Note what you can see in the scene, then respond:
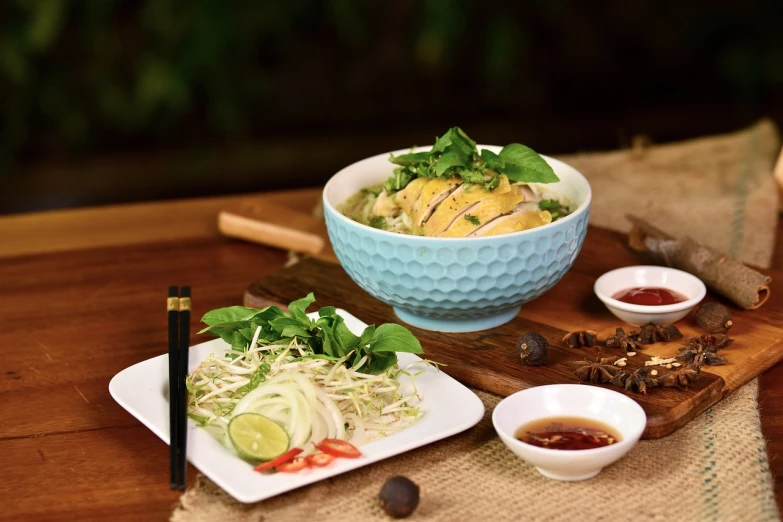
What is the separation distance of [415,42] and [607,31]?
1.25 m

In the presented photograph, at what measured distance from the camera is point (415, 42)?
5.83m

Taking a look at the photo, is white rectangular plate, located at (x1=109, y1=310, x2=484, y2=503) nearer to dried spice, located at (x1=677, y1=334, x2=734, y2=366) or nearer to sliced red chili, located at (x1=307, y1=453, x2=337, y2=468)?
sliced red chili, located at (x1=307, y1=453, x2=337, y2=468)

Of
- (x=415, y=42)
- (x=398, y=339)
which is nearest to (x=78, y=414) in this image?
(x=398, y=339)

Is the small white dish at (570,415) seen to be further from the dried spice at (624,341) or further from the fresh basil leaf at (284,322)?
the fresh basil leaf at (284,322)

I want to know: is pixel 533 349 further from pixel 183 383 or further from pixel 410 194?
→ pixel 183 383

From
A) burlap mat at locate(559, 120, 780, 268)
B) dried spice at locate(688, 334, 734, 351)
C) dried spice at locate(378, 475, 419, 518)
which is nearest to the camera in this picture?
dried spice at locate(378, 475, 419, 518)

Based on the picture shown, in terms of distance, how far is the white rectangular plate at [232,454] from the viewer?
158cm

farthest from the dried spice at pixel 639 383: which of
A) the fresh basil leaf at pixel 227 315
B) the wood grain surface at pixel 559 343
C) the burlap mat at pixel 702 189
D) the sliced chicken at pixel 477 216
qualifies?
the burlap mat at pixel 702 189

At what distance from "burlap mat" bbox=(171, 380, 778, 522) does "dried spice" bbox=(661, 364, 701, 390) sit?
0.10 m

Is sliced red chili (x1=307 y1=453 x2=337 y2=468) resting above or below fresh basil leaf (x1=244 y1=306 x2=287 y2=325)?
below

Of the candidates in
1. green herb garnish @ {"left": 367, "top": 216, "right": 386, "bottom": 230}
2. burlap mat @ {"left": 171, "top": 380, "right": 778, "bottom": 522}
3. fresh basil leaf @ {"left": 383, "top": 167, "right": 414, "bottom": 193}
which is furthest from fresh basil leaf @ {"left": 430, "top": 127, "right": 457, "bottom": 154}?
burlap mat @ {"left": 171, "top": 380, "right": 778, "bottom": 522}

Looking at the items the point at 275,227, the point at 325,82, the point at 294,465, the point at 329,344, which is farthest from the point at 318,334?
the point at 325,82

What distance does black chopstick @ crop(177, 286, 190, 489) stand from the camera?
167cm

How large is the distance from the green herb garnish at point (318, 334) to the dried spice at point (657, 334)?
56 centimetres
